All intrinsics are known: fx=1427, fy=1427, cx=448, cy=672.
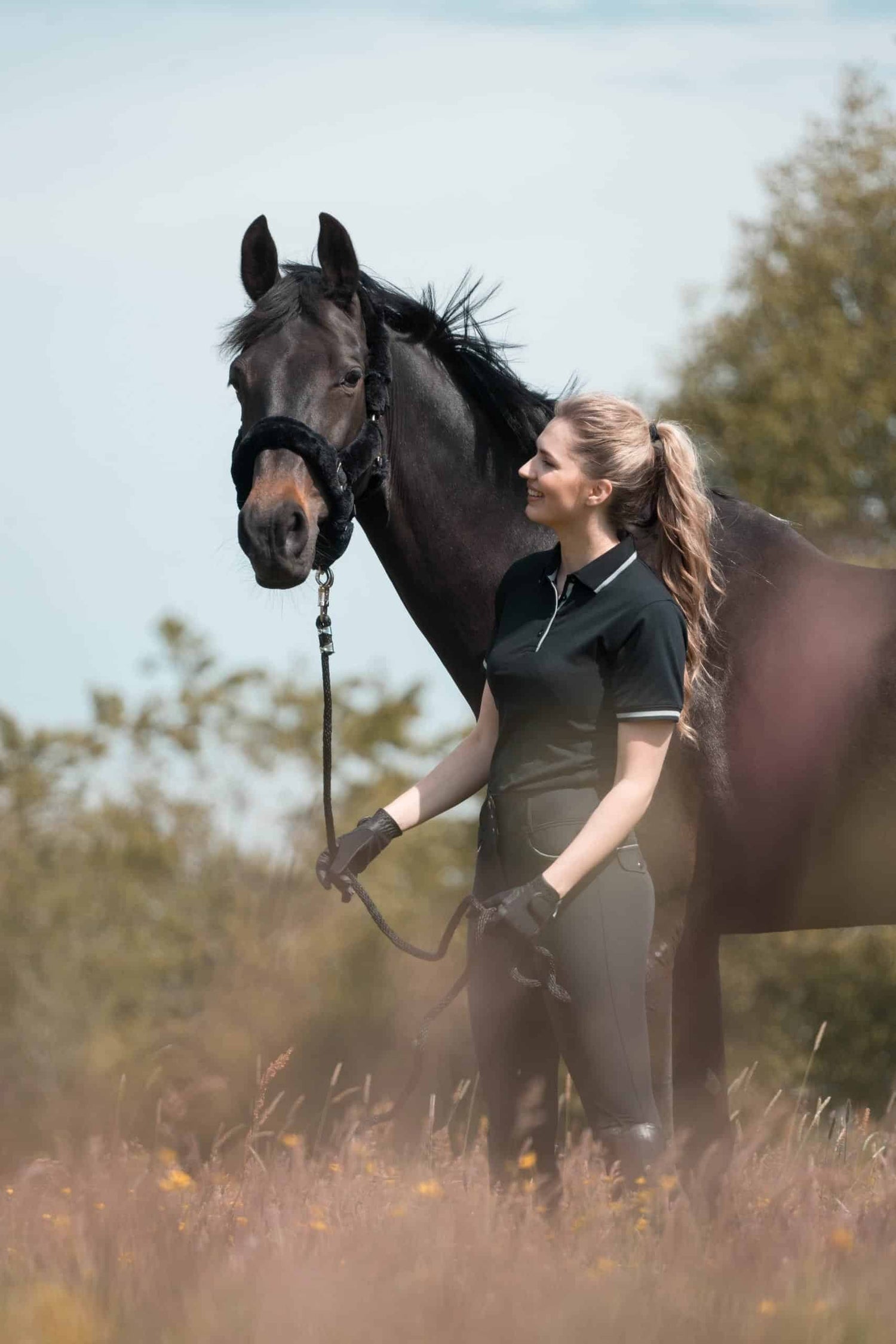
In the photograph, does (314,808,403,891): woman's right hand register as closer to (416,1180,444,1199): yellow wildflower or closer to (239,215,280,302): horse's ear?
(416,1180,444,1199): yellow wildflower

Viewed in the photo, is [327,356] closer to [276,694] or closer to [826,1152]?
[826,1152]

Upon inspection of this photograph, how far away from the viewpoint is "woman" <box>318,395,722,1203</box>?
3.10m

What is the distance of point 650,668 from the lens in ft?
10.2

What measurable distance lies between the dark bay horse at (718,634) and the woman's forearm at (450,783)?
0.71 meters

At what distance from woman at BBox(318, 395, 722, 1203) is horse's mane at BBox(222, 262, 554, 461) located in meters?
0.99

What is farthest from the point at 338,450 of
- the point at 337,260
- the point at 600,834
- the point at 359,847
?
the point at 600,834

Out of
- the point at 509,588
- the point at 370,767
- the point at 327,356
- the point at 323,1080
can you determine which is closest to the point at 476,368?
the point at 327,356

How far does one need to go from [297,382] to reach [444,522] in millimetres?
616

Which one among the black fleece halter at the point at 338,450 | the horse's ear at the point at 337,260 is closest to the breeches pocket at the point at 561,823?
the black fleece halter at the point at 338,450

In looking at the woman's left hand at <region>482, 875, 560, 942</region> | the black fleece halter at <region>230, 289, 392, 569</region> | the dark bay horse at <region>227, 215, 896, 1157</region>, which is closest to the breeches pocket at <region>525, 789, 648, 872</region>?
the woman's left hand at <region>482, 875, 560, 942</region>

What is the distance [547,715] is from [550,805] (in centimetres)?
20

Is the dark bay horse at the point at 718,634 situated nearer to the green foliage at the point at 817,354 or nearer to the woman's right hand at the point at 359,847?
the woman's right hand at the point at 359,847

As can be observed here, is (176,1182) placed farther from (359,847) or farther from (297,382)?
(297,382)

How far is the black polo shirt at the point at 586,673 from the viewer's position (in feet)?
10.3
